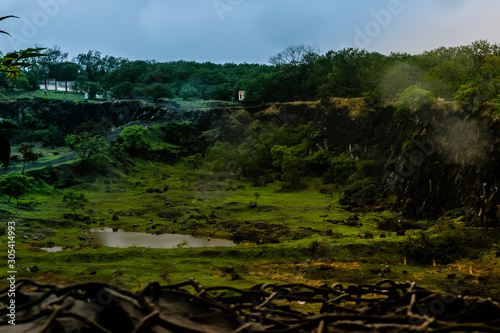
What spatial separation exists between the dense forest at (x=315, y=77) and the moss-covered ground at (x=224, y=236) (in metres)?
8.15

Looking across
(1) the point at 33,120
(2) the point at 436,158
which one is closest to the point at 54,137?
(1) the point at 33,120

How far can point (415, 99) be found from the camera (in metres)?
27.1

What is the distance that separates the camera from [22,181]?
24438 mm

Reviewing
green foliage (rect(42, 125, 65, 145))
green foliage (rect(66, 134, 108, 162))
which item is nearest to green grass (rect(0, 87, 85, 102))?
green foliage (rect(42, 125, 65, 145))

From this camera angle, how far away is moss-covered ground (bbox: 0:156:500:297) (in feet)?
42.1

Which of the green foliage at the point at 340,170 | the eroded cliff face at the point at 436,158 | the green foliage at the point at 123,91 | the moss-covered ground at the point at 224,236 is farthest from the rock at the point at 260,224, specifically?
the green foliage at the point at 123,91

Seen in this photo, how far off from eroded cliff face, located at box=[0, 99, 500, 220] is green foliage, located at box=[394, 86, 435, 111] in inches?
21.5

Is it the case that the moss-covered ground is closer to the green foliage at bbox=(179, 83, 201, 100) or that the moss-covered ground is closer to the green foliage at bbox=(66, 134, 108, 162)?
the green foliage at bbox=(66, 134, 108, 162)

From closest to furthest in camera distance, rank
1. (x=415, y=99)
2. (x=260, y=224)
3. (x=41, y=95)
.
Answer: (x=260, y=224) → (x=415, y=99) → (x=41, y=95)

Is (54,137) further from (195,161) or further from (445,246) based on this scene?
(445,246)

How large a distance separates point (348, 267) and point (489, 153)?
10664 millimetres

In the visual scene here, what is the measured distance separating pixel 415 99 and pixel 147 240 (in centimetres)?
1894

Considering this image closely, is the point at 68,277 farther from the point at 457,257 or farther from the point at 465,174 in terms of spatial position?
the point at 465,174

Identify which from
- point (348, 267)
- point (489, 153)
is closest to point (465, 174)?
point (489, 153)
